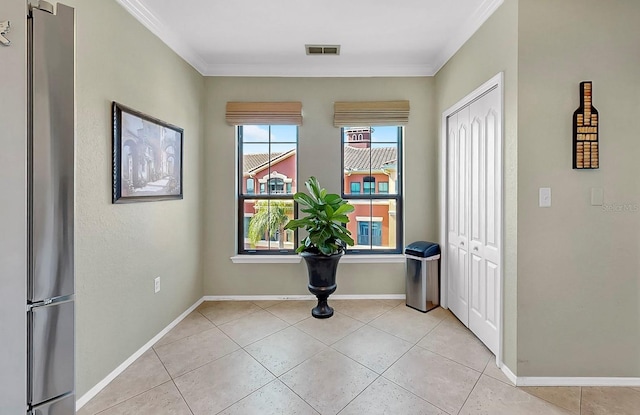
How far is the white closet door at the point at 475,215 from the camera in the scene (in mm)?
2152

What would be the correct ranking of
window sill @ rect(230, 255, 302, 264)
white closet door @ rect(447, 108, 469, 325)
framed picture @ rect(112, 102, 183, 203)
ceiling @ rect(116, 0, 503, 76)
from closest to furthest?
framed picture @ rect(112, 102, 183, 203), ceiling @ rect(116, 0, 503, 76), white closet door @ rect(447, 108, 469, 325), window sill @ rect(230, 255, 302, 264)

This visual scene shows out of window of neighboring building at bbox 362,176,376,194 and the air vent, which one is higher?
the air vent

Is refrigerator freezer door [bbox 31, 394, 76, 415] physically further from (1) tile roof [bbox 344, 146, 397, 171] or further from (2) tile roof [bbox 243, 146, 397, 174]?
(1) tile roof [bbox 344, 146, 397, 171]

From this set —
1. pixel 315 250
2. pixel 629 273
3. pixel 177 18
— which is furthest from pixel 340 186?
pixel 629 273

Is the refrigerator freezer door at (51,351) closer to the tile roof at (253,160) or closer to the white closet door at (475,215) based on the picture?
the white closet door at (475,215)

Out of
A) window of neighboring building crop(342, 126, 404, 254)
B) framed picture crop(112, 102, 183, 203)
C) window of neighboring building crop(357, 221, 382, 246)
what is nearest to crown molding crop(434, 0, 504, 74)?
window of neighboring building crop(342, 126, 404, 254)

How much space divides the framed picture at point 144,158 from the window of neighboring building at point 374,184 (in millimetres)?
1778

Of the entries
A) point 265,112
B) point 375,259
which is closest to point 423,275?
point 375,259

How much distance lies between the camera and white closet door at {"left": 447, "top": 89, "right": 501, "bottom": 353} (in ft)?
7.06

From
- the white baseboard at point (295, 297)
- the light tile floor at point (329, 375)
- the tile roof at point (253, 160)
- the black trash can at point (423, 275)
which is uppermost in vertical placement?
the tile roof at point (253, 160)

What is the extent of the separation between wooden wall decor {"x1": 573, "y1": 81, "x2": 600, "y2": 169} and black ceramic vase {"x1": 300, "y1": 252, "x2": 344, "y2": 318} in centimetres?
197

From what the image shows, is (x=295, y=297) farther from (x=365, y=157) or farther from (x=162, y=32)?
(x=162, y=32)
